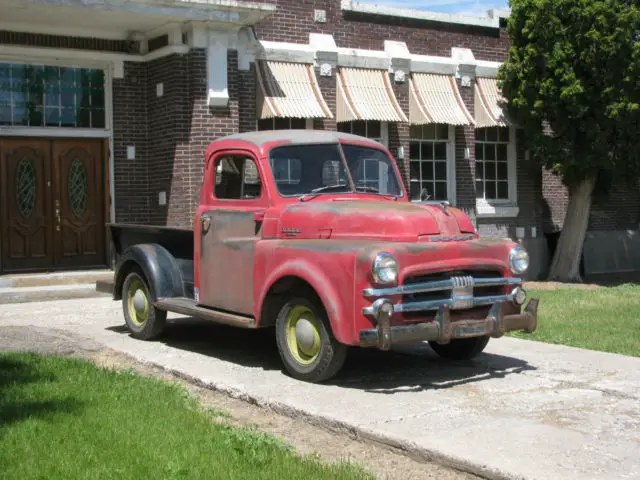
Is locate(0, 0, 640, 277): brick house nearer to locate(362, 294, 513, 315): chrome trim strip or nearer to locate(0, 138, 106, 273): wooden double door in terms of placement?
locate(0, 138, 106, 273): wooden double door

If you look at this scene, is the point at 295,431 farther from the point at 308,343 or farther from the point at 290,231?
the point at 290,231

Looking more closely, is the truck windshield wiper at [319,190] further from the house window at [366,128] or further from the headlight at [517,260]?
the house window at [366,128]

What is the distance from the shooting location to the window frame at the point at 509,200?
19578 mm

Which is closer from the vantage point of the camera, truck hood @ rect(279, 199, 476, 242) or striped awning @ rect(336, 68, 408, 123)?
truck hood @ rect(279, 199, 476, 242)

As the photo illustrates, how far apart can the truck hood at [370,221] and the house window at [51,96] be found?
8.57m

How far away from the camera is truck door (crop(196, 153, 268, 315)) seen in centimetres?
801

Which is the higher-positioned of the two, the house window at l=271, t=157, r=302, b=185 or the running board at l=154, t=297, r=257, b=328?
the house window at l=271, t=157, r=302, b=185

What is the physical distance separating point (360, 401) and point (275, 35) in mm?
11160

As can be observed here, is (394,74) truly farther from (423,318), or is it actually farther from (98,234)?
(423,318)

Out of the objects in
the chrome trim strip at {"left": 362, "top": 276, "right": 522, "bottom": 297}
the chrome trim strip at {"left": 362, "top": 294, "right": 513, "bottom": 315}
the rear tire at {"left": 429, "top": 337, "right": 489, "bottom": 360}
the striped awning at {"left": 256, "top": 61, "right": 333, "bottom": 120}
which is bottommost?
the rear tire at {"left": 429, "top": 337, "right": 489, "bottom": 360}

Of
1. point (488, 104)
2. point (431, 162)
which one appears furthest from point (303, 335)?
point (488, 104)

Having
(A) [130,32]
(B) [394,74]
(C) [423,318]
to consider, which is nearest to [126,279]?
(C) [423,318]

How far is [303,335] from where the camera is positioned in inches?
291

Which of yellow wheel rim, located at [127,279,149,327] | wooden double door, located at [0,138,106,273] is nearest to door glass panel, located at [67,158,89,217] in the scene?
wooden double door, located at [0,138,106,273]
